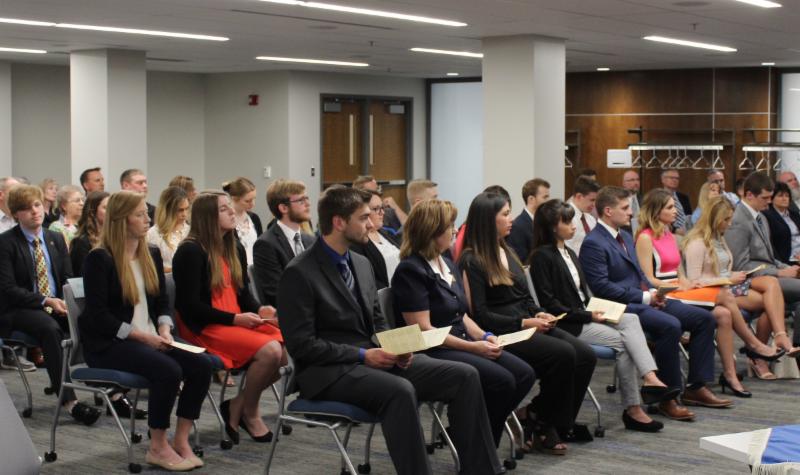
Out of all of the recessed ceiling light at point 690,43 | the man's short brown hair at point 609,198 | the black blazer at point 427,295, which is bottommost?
the black blazer at point 427,295

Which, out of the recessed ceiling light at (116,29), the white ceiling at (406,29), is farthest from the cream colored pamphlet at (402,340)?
the recessed ceiling light at (116,29)

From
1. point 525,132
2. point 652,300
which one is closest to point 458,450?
point 652,300

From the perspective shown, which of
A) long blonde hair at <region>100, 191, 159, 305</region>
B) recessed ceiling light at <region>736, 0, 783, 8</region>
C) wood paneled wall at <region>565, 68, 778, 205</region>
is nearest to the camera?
long blonde hair at <region>100, 191, 159, 305</region>

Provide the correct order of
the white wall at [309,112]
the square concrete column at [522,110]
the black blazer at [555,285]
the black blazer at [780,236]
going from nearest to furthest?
the black blazer at [555,285], the black blazer at [780,236], the square concrete column at [522,110], the white wall at [309,112]

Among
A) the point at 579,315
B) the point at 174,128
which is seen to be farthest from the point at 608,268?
the point at 174,128

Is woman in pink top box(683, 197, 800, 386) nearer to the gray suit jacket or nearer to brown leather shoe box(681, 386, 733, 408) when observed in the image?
brown leather shoe box(681, 386, 733, 408)

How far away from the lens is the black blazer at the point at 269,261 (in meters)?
6.47

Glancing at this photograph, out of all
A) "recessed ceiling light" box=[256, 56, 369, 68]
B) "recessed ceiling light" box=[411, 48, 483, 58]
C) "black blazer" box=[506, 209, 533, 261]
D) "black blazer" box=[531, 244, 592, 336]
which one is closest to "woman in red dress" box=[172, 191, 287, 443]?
"black blazer" box=[531, 244, 592, 336]

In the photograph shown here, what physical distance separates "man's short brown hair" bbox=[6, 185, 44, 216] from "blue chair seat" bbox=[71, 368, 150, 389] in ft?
5.65

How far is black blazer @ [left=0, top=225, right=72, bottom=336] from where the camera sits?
261 inches

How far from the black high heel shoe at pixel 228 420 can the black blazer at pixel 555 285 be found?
6.17 ft

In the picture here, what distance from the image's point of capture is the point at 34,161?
16.1 meters

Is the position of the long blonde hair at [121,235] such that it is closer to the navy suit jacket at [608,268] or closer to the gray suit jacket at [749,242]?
the navy suit jacket at [608,268]

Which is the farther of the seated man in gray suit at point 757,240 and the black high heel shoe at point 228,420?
the seated man in gray suit at point 757,240
